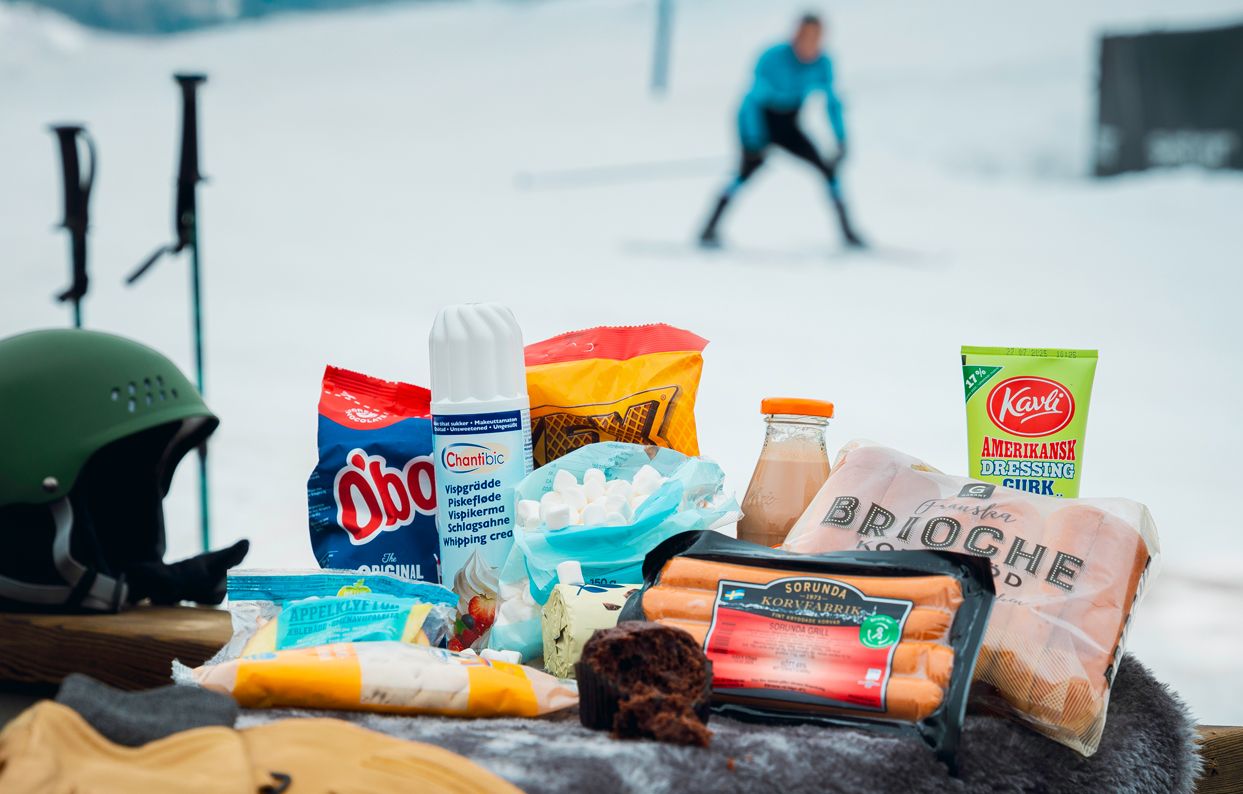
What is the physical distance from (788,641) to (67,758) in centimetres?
39

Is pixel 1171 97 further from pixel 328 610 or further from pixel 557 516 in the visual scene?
pixel 328 610

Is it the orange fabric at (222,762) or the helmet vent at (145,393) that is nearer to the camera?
the orange fabric at (222,762)

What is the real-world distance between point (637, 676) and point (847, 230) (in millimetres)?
3954

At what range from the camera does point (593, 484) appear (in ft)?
2.71

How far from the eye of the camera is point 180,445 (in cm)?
98

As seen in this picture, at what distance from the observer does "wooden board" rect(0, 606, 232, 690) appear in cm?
87

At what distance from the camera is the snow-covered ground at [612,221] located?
3826mm

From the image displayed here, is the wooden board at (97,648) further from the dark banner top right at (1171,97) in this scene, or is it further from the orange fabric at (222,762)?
the dark banner top right at (1171,97)

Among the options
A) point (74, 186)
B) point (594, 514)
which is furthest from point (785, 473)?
point (74, 186)

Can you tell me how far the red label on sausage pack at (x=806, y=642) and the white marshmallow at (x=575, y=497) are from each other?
0.16 meters

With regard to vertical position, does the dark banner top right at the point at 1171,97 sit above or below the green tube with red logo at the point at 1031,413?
above

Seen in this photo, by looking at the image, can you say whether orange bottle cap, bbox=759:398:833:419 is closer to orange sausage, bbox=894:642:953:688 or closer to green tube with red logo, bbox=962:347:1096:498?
green tube with red logo, bbox=962:347:1096:498

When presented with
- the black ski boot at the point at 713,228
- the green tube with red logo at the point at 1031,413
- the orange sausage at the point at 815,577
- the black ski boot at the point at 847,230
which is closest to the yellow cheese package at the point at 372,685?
the orange sausage at the point at 815,577

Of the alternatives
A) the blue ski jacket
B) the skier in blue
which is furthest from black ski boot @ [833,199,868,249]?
the blue ski jacket
